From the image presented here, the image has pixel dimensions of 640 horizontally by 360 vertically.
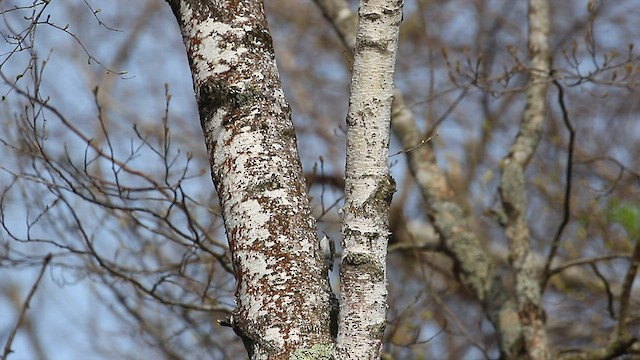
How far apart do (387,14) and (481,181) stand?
5244 mm

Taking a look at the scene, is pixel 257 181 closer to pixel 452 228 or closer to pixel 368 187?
pixel 368 187

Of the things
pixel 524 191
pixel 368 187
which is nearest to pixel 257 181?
pixel 368 187

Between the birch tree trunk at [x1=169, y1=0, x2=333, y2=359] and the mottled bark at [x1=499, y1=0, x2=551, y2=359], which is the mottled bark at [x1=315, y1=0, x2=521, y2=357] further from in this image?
the birch tree trunk at [x1=169, y1=0, x2=333, y2=359]

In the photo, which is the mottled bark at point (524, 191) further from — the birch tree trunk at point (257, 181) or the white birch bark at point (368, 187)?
the birch tree trunk at point (257, 181)

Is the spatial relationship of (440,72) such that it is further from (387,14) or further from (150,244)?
(387,14)

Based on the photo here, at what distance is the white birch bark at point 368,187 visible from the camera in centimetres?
193

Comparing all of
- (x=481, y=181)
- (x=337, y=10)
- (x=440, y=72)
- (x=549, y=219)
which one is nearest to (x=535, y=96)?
(x=337, y=10)

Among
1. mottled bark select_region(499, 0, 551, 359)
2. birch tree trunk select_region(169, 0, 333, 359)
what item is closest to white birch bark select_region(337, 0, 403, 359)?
birch tree trunk select_region(169, 0, 333, 359)

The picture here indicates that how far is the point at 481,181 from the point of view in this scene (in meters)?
7.26

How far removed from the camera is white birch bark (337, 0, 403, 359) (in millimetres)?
1929

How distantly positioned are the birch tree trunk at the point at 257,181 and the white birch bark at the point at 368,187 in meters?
0.07

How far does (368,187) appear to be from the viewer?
203 cm

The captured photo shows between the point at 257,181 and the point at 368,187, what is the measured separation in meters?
0.25

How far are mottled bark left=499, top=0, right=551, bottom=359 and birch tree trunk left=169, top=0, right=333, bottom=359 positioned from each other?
2351mm
